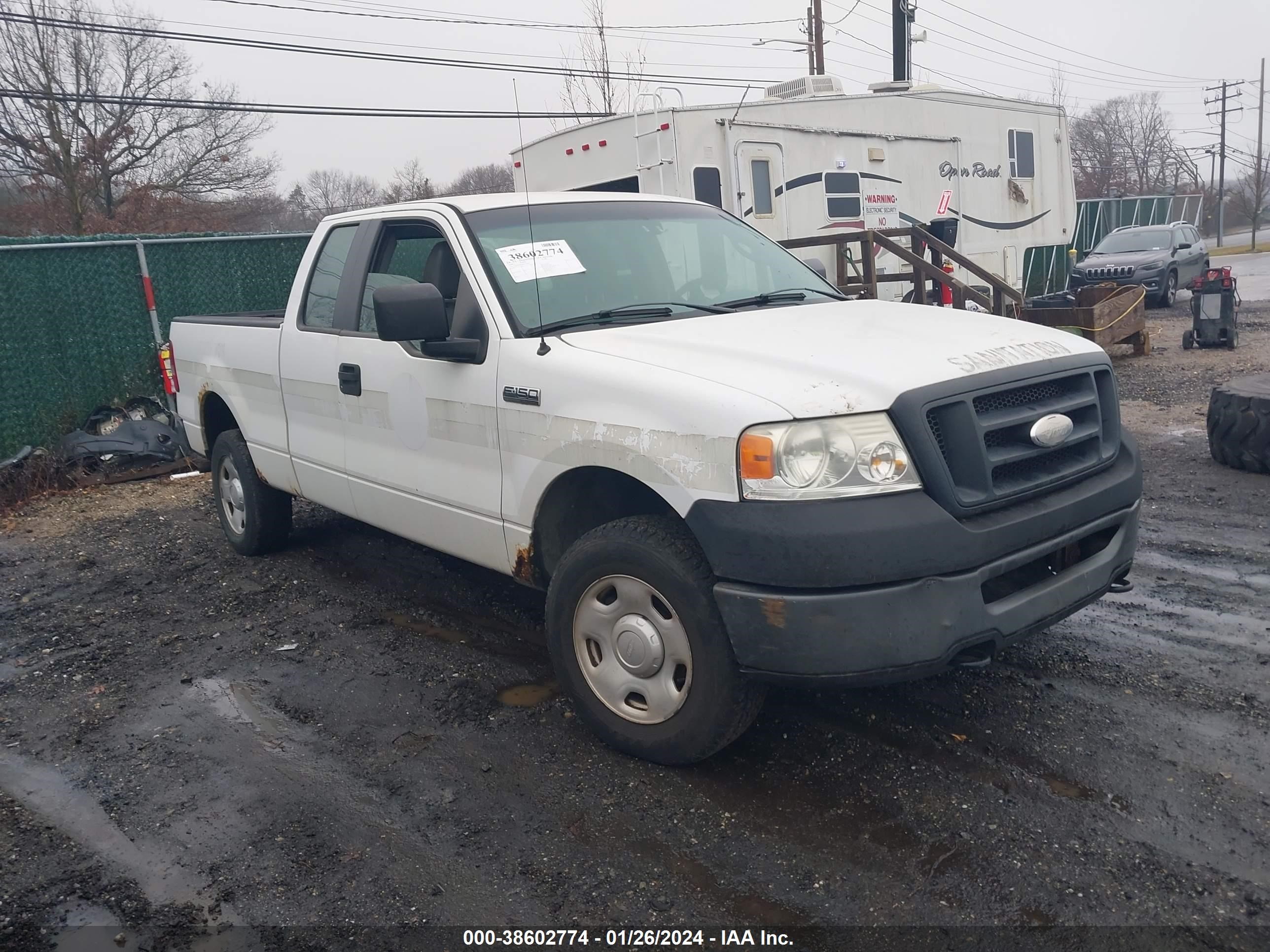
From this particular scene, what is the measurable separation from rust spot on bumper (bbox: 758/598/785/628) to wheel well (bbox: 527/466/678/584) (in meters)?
0.79

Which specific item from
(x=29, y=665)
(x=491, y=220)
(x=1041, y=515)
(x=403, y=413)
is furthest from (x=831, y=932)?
(x=29, y=665)

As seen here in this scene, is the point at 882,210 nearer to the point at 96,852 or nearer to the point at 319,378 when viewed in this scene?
the point at 319,378

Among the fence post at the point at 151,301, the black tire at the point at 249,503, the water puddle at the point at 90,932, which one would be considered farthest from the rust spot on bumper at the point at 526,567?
the fence post at the point at 151,301

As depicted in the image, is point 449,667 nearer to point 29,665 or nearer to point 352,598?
point 352,598

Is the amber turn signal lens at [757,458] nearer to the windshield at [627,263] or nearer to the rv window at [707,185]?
the windshield at [627,263]

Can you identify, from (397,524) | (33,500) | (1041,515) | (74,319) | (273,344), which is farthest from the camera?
(74,319)

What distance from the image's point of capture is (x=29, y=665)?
4.88 metres

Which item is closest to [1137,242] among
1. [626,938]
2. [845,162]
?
[845,162]

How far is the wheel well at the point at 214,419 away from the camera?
640cm

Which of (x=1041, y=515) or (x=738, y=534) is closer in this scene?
(x=738, y=534)

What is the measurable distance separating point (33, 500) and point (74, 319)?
1.85m

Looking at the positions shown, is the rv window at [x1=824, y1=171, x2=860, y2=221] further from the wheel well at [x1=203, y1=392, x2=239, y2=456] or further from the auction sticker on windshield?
the auction sticker on windshield

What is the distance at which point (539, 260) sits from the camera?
13.6ft

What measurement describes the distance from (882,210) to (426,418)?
33.3ft
